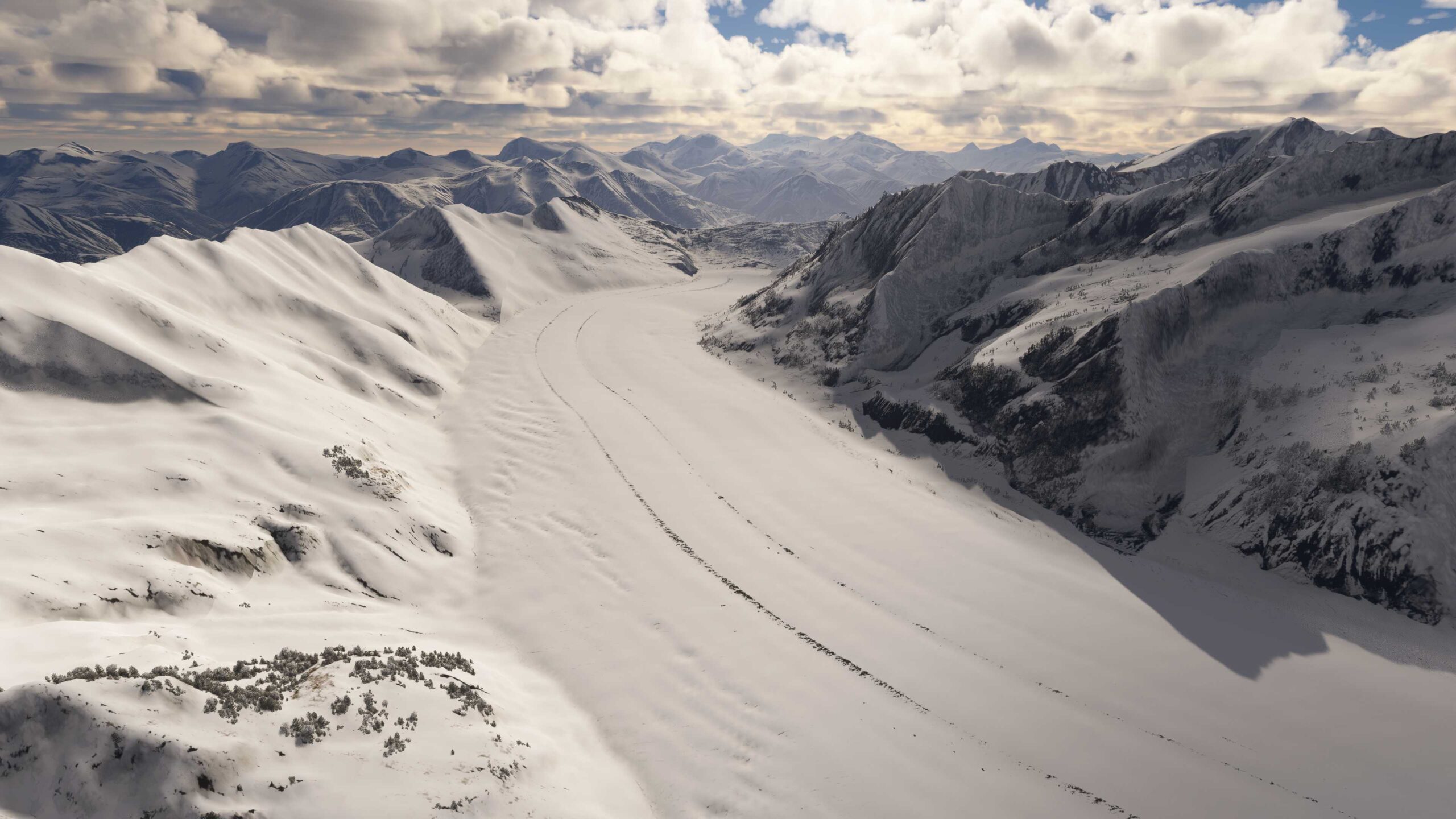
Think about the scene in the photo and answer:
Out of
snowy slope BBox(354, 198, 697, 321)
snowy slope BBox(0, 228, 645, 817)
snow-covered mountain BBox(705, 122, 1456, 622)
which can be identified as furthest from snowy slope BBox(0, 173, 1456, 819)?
snowy slope BBox(354, 198, 697, 321)

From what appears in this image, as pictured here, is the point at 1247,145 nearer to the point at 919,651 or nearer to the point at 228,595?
the point at 919,651

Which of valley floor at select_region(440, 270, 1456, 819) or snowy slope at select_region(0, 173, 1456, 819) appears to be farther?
valley floor at select_region(440, 270, 1456, 819)

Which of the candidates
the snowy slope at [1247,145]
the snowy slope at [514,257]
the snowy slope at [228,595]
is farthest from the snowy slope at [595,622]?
the snowy slope at [1247,145]

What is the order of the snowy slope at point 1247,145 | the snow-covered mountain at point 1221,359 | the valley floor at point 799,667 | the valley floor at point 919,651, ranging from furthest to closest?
the snowy slope at point 1247,145 → the snow-covered mountain at point 1221,359 → the valley floor at point 919,651 → the valley floor at point 799,667

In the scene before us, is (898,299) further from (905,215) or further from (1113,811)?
(1113,811)

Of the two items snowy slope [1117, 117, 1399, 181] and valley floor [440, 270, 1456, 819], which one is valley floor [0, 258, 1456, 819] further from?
snowy slope [1117, 117, 1399, 181]

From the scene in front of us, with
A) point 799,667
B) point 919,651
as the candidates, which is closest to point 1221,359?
point 919,651

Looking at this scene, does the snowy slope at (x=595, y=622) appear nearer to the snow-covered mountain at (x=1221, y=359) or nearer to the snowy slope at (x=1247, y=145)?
the snow-covered mountain at (x=1221, y=359)
